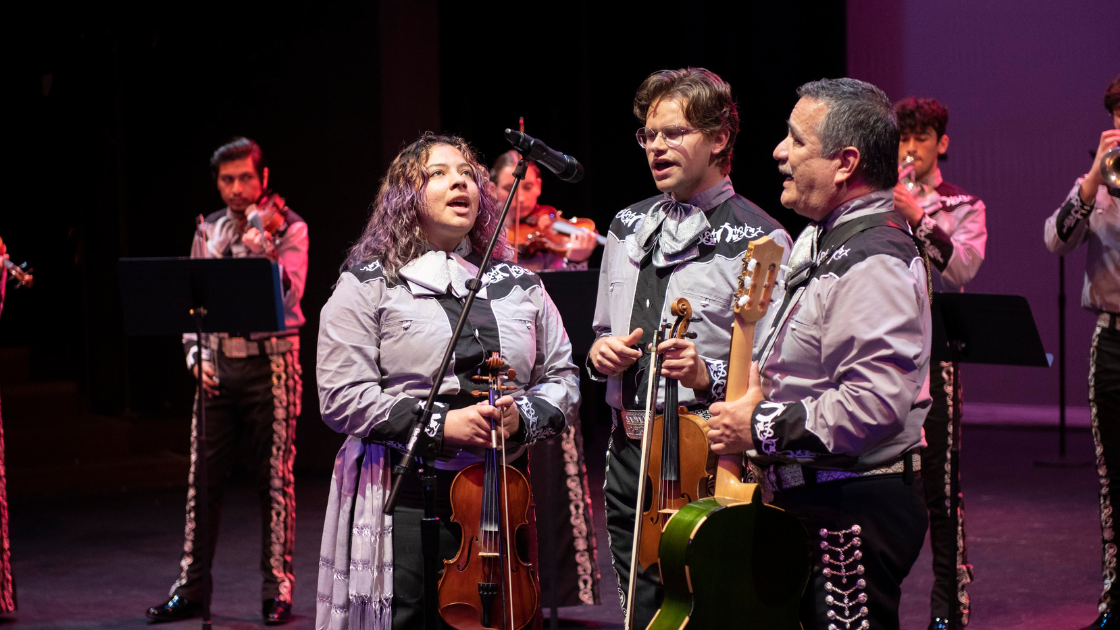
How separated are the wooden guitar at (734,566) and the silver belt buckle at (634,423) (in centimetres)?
63

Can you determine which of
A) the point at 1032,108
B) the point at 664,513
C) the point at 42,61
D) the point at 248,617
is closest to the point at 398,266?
the point at 664,513

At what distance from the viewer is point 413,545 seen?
258 cm

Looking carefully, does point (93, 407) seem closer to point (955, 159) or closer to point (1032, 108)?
point (955, 159)

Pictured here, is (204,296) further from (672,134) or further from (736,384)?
(736,384)

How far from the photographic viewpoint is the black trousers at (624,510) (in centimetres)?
271

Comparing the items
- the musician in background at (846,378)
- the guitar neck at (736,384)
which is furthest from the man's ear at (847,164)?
the guitar neck at (736,384)

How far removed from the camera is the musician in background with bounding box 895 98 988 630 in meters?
3.85

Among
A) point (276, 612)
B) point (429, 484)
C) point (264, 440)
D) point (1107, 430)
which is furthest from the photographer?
point (264, 440)

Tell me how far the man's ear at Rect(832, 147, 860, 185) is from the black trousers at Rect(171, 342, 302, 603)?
9.57ft

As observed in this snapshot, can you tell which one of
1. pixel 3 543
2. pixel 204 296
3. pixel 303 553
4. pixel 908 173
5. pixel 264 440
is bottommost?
pixel 303 553

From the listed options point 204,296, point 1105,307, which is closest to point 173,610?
point 204,296

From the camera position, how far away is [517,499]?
254 centimetres

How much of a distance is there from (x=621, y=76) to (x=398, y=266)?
21.3 feet

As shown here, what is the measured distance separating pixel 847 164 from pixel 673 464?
2.57 ft
